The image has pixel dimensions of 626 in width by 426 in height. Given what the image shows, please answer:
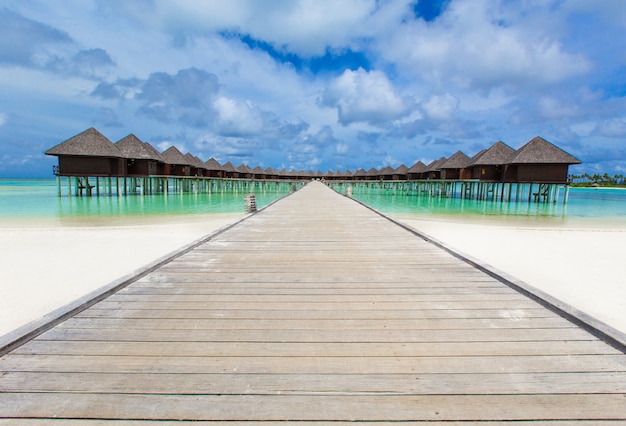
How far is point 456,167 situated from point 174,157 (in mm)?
24787

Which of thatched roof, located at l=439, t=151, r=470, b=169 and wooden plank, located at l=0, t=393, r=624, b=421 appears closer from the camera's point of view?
wooden plank, located at l=0, t=393, r=624, b=421

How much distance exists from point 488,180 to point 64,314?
27.8 m

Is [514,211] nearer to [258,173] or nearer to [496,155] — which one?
[496,155]

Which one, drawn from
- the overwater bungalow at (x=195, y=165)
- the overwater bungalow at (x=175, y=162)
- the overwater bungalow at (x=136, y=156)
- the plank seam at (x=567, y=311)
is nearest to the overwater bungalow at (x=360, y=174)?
the overwater bungalow at (x=195, y=165)

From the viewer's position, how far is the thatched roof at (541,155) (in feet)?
74.0

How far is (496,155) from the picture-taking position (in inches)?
1008

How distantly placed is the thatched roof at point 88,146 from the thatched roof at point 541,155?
88.2ft

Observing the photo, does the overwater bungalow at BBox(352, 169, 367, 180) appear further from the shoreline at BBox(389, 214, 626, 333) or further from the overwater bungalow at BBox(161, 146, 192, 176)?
the shoreline at BBox(389, 214, 626, 333)

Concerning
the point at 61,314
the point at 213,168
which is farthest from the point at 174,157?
the point at 61,314

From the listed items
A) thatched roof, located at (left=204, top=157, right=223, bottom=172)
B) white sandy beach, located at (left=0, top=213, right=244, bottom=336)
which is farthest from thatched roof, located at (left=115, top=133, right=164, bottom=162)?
white sandy beach, located at (left=0, top=213, right=244, bottom=336)

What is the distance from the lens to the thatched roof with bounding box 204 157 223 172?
39334mm

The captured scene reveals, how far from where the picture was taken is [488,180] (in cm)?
2592

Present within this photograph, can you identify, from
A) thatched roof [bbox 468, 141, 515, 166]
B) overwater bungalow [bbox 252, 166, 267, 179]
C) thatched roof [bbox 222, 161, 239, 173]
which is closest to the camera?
thatched roof [bbox 468, 141, 515, 166]

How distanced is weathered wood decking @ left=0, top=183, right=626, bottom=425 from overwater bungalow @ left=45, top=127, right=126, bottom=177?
24.3 meters
